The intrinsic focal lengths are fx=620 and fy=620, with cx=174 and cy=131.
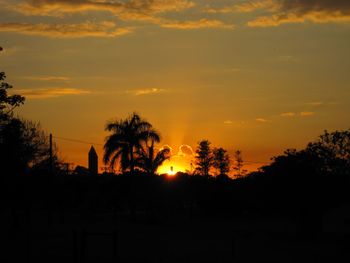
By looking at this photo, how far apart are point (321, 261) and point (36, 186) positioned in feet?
64.0

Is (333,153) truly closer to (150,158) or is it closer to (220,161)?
(150,158)

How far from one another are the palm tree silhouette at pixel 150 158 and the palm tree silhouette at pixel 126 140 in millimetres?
684

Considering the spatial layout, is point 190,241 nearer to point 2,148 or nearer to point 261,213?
point 2,148

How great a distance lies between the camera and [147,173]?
189 ft

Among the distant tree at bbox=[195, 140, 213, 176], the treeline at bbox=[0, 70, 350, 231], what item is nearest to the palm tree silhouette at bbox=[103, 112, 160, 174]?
the treeline at bbox=[0, 70, 350, 231]

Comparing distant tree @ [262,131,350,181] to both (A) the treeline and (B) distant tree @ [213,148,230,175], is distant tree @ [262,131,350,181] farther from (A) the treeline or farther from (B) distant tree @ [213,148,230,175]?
(B) distant tree @ [213,148,230,175]

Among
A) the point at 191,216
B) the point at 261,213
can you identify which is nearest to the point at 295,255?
the point at 191,216

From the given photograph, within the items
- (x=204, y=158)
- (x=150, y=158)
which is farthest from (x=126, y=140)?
(x=204, y=158)

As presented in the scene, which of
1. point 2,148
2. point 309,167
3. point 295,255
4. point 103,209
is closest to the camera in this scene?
point 2,148

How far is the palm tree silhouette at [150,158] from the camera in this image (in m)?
56.1

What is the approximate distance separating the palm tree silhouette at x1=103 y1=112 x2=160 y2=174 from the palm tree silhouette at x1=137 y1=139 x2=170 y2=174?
68cm

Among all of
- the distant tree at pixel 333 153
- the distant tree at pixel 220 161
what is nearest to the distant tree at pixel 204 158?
the distant tree at pixel 220 161

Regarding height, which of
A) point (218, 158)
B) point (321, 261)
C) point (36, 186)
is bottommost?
point (321, 261)

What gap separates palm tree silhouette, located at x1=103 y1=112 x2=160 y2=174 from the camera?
54906 millimetres
